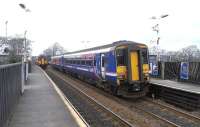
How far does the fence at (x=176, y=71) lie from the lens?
22384 millimetres

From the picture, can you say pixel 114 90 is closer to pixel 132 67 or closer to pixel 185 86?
pixel 132 67

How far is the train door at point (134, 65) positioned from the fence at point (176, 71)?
4569mm

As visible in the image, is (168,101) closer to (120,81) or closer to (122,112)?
(120,81)

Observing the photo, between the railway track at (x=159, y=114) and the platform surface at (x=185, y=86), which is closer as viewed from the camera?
the railway track at (x=159, y=114)

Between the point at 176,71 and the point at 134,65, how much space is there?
8.02m

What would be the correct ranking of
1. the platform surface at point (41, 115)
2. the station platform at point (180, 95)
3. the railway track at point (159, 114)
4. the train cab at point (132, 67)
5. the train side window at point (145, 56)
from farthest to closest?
the train side window at point (145, 56)
the train cab at point (132, 67)
the station platform at point (180, 95)
the railway track at point (159, 114)
the platform surface at point (41, 115)

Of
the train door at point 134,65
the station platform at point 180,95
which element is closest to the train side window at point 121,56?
the train door at point 134,65

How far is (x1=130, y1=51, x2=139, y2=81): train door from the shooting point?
1927 cm

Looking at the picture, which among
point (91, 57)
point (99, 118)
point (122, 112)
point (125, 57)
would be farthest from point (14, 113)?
point (91, 57)

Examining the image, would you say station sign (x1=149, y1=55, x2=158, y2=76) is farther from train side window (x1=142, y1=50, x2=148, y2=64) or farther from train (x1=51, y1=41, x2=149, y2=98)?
train (x1=51, y1=41, x2=149, y2=98)

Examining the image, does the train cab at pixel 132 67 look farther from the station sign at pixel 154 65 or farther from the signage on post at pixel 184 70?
the station sign at pixel 154 65

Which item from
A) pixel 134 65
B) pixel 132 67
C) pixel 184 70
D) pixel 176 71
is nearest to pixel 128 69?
pixel 132 67

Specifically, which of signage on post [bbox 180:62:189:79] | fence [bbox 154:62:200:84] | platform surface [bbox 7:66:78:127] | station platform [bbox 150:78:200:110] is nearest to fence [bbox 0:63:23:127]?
platform surface [bbox 7:66:78:127]

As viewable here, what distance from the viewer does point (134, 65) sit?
1947 cm
